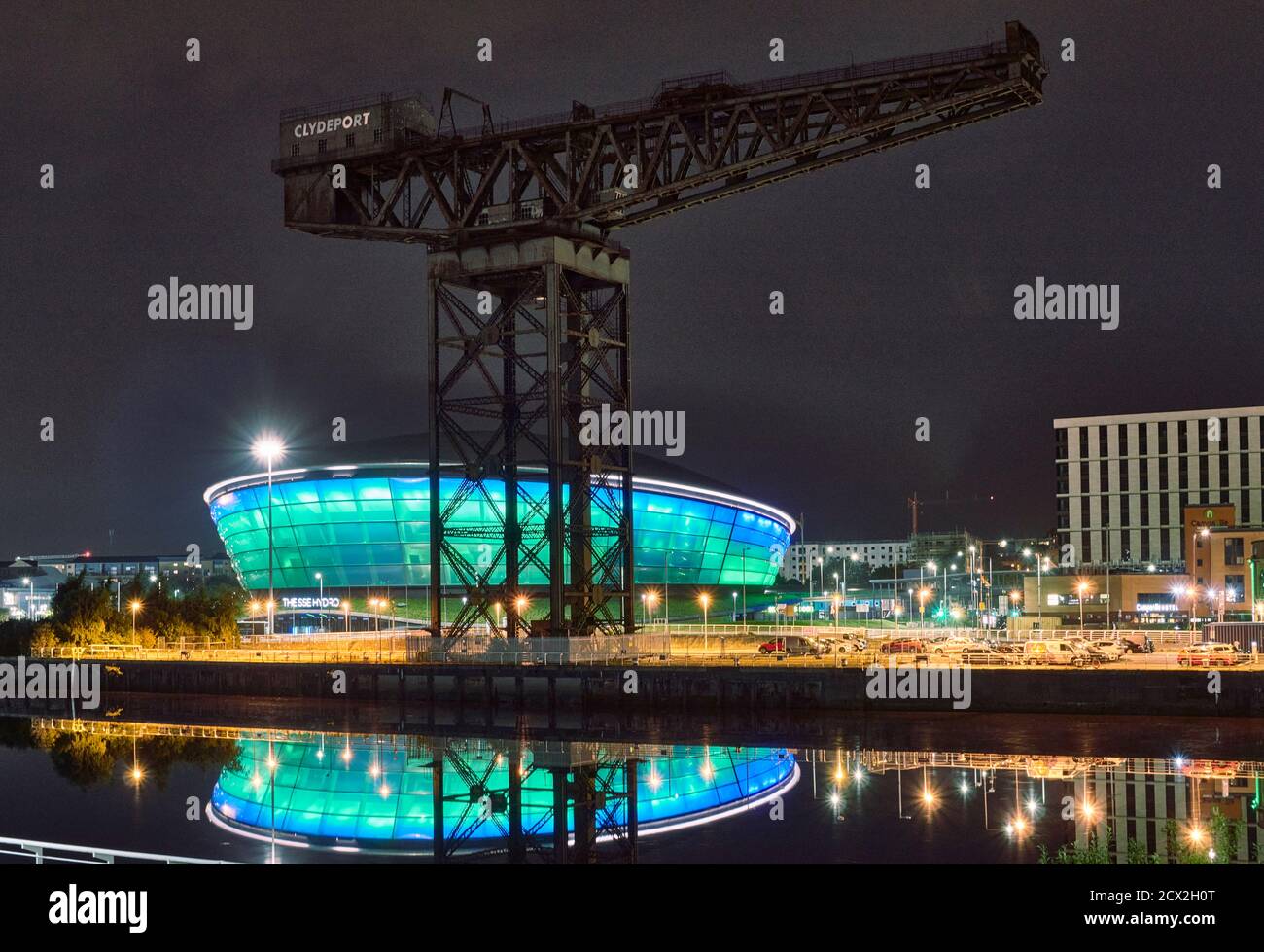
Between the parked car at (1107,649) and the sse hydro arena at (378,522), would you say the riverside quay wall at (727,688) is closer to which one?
the parked car at (1107,649)

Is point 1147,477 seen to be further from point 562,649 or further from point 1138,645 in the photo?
point 562,649

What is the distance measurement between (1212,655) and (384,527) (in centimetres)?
6151

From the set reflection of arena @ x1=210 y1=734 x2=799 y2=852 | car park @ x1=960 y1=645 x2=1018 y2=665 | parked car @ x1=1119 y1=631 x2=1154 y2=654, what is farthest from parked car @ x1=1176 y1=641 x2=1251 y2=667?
reflection of arena @ x1=210 y1=734 x2=799 y2=852

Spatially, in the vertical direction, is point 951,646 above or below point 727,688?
above

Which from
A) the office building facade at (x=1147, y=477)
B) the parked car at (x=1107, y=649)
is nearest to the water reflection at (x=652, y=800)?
the parked car at (x=1107, y=649)

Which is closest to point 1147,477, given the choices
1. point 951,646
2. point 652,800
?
point 951,646

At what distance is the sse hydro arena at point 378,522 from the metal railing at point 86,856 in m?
63.1

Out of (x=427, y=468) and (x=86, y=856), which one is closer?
(x=86, y=856)

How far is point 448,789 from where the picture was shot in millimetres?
34719

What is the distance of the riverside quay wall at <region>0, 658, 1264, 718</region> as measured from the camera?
4447 centimetres

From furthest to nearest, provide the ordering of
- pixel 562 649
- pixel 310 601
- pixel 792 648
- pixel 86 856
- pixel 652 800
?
pixel 310 601
pixel 792 648
pixel 562 649
pixel 652 800
pixel 86 856
